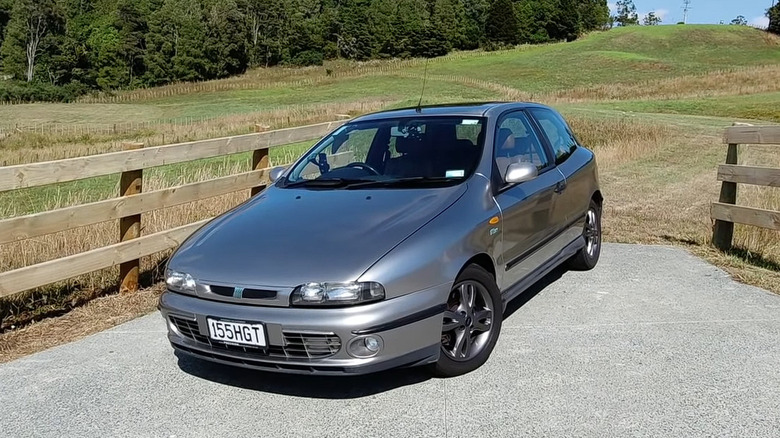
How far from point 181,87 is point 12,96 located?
20.9 m

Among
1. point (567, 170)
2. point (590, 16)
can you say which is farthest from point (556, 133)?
point (590, 16)

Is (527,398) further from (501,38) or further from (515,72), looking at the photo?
(501,38)

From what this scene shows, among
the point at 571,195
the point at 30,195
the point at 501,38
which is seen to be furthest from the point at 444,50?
the point at 571,195

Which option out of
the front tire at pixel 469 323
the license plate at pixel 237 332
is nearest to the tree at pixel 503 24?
the front tire at pixel 469 323

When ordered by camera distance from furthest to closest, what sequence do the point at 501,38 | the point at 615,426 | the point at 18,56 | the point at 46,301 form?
1. the point at 501,38
2. the point at 18,56
3. the point at 46,301
4. the point at 615,426

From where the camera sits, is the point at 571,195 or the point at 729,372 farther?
the point at 571,195

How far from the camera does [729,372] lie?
4105 mm

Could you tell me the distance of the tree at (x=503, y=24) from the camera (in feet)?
384

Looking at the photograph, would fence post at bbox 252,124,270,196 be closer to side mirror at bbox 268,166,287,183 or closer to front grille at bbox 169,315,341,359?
side mirror at bbox 268,166,287,183

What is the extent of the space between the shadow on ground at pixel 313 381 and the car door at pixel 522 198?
94cm

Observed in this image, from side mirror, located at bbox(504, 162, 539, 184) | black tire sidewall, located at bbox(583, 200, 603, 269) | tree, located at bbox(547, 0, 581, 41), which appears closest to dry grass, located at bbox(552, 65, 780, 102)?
black tire sidewall, located at bbox(583, 200, 603, 269)

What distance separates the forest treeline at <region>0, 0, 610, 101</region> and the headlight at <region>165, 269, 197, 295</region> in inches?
4080

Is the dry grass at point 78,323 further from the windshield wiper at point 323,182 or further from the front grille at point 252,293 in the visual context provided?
the front grille at point 252,293

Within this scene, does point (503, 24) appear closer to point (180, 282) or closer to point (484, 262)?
point (484, 262)
